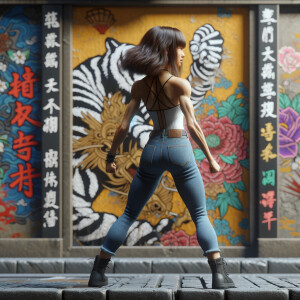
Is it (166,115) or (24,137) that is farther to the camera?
(24,137)

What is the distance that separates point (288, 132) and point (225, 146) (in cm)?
89

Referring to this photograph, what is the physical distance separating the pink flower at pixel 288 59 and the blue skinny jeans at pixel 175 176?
13.6ft

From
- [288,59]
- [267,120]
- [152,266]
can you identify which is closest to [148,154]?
[152,266]

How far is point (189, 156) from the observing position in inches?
208

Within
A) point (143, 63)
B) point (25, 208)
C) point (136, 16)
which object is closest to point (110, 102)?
point (136, 16)

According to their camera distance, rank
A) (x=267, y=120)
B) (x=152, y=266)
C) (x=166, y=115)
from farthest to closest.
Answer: (x=267, y=120), (x=152, y=266), (x=166, y=115)

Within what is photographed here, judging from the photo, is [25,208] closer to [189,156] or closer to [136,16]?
[136,16]

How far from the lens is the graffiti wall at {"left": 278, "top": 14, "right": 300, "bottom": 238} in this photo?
899 cm

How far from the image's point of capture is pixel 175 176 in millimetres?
5320

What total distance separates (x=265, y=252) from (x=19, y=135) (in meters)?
3.72

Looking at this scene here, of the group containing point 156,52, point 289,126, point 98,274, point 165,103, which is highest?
point 156,52

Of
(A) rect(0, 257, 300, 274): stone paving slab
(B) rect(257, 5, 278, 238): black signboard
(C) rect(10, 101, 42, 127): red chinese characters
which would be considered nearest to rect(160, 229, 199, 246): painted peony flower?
(A) rect(0, 257, 300, 274): stone paving slab

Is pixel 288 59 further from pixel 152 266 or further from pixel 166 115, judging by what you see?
pixel 166 115

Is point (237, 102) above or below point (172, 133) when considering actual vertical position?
above
